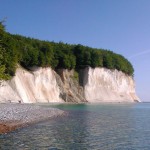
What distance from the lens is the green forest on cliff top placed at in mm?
78625

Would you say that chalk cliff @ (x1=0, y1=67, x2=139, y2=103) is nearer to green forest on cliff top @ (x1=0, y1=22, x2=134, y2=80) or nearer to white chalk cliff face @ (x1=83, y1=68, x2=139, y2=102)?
white chalk cliff face @ (x1=83, y1=68, x2=139, y2=102)

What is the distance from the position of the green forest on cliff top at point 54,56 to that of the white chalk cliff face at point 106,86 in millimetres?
2411

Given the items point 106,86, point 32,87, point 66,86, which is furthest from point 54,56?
point 106,86

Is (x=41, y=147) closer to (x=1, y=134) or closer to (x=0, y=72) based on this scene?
(x=1, y=134)

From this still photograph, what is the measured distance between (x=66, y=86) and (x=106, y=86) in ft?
70.1

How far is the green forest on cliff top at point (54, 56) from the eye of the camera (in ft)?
258

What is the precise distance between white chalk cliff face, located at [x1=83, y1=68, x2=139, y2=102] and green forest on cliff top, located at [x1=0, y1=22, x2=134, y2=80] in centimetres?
241

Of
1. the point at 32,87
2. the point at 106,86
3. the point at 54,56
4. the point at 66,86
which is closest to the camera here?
the point at 32,87

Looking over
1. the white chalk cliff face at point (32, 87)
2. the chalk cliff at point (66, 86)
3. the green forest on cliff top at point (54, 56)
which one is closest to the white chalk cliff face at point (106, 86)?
the chalk cliff at point (66, 86)

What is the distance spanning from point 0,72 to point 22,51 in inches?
2504

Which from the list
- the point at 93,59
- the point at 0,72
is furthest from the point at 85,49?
the point at 0,72

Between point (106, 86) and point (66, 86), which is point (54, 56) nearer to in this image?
point (66, 86)

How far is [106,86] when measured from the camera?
119000 mm

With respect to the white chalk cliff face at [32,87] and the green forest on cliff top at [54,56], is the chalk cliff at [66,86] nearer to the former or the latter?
the white chalk cliff face at [32,87]
